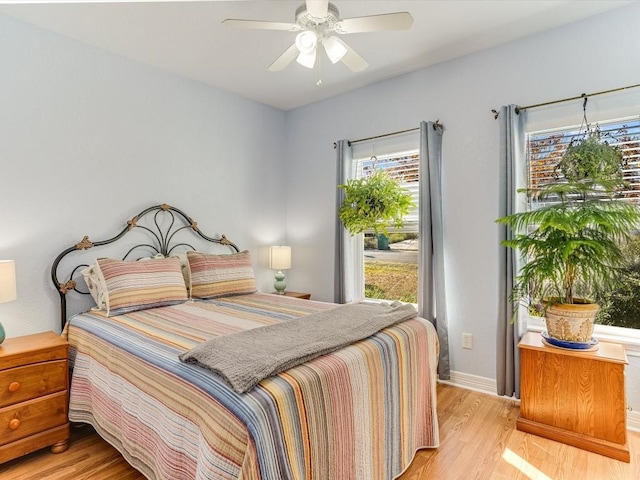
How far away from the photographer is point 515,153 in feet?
9.07

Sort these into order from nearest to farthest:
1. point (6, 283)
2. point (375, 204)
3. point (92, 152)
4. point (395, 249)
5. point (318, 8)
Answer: point (318, 8) → point (6, 283) → point (92, 152) → point (375, 204) → point (395, 249)

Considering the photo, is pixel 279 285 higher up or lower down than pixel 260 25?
lower down

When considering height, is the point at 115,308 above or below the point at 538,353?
above

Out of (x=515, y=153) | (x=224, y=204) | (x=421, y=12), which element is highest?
(x=421, y=12)

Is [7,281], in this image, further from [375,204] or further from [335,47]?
[375,204]

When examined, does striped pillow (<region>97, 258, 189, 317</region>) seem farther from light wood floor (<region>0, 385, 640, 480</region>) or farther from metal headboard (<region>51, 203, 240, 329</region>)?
light wood floor (<region>0, 385, 640, 480</region>)

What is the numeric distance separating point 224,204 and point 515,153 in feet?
8.74

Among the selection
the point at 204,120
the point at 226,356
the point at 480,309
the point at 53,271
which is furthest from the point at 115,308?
the point at 480,309

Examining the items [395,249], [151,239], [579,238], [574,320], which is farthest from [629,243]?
[151,239]

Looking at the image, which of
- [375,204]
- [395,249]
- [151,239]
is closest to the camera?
[151,239]

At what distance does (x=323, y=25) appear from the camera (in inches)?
83.4

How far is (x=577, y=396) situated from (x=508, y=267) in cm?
92

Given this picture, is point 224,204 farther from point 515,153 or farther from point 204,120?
point 515,153

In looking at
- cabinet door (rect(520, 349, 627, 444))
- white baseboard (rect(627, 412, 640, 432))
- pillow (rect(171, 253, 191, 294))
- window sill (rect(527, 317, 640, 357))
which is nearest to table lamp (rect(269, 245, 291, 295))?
pillow (rect(171, 253, 191, 294))
